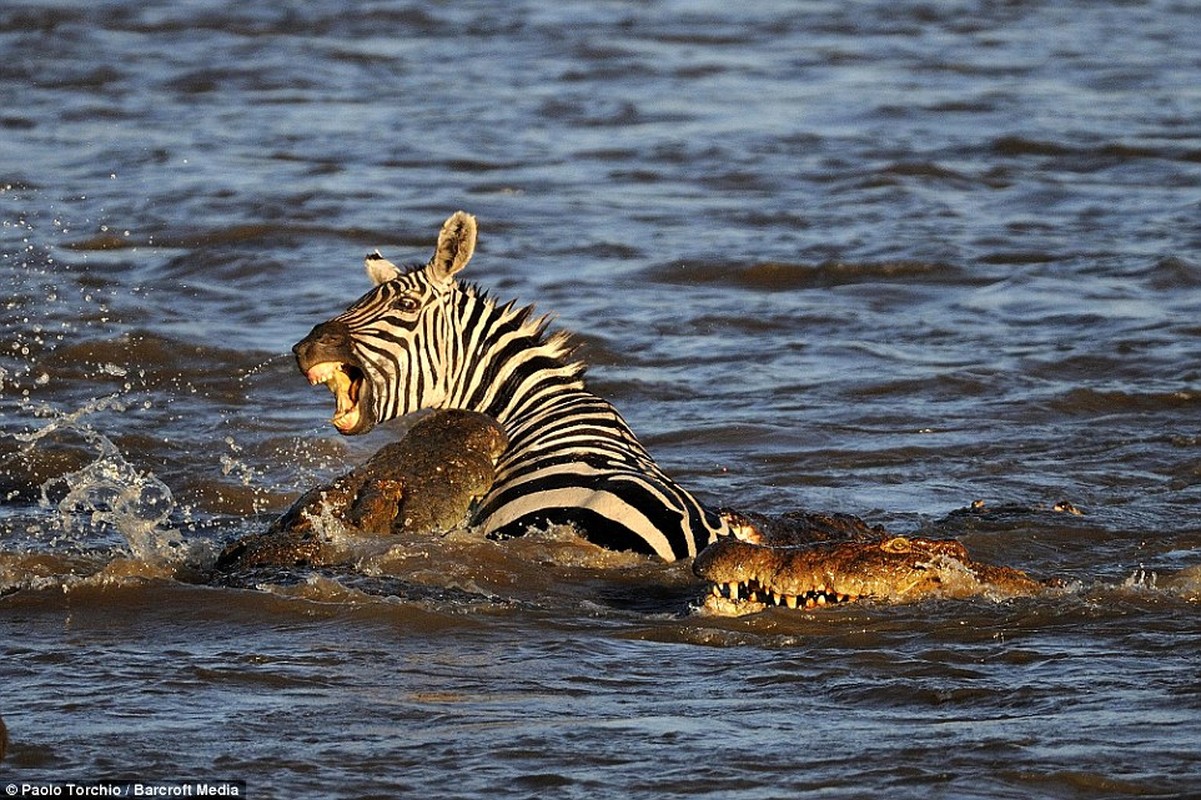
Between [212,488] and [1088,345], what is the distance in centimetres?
556

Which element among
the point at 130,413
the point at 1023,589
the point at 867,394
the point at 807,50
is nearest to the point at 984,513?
the point at 1023,589

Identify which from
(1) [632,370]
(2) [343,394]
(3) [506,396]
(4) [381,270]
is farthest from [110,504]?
(1) [632,370]

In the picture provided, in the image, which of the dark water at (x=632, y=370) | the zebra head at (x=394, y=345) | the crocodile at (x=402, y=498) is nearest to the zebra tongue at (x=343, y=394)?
the zebra head at (x=394, y=345)

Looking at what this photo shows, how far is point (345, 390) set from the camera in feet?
→ 25.7

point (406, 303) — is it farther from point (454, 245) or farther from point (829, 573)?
point (829, 573)

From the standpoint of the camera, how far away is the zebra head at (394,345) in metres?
7.69

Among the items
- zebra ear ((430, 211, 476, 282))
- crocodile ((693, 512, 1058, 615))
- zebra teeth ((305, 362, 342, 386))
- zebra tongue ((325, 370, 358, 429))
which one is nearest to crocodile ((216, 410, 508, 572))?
zebra tongue ((325, 370, 358, 429))

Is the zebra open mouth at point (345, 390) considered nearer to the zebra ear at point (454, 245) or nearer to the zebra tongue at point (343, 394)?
the zebra tongue at point (343, 394)

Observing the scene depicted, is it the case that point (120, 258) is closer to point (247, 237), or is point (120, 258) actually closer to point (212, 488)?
point (247, 237)

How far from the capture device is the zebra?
743cm

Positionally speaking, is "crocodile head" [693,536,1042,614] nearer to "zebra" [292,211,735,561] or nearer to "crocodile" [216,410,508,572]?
"zebra" [292,211,735,561]

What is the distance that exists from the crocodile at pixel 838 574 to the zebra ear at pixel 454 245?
1680 millimetres

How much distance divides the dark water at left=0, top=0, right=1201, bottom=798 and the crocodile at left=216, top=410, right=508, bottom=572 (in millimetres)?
146

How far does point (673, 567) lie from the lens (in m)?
7.32
